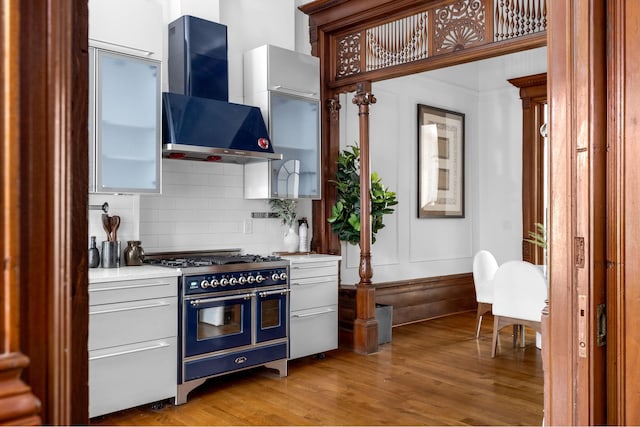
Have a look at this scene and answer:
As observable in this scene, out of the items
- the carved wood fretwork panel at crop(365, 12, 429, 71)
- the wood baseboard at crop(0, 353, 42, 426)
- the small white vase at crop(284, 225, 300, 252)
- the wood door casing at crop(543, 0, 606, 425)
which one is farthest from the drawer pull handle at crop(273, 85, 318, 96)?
the wood baseboard at crop(0, 353, 42, 426)

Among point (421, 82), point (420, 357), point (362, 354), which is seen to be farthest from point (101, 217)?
point (421, 82)

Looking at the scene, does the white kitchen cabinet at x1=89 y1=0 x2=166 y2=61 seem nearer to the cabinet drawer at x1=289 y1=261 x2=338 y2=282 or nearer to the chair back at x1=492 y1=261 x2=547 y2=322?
the cabinet drawer at x1=289 y1=261 x2=338 y2=282

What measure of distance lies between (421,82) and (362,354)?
3.40 m

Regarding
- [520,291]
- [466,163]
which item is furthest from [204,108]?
[466,163]

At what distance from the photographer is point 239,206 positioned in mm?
4730

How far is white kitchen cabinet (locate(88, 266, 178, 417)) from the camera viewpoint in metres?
3.22

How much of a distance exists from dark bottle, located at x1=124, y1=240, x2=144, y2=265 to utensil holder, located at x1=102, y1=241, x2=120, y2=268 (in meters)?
0.09

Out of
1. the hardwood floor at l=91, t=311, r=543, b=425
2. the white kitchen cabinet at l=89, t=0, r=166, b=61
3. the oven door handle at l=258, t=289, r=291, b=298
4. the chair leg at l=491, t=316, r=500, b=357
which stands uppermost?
the white kitchen cabinet at l=89, t=0, r=166, b=61

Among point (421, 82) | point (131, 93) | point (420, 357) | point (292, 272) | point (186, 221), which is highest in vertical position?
point (421, 82)

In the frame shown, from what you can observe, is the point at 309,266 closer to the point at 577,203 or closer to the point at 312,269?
the point at 312,269

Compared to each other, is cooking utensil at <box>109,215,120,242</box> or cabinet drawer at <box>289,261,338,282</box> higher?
cooking utensil at <box>109,215,120,242</box>

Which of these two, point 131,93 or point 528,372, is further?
point 528,372

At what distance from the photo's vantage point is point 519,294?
14.4ft

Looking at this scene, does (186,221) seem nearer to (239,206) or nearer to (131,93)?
(239,206)
